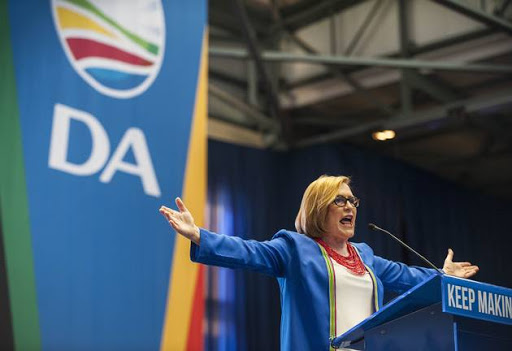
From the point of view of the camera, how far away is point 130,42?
543 centimetres

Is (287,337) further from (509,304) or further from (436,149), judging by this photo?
(436,149)

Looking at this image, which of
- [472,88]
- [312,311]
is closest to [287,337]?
[312,311]

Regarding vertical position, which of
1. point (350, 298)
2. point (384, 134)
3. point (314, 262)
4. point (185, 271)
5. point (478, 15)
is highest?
point (478, 15)

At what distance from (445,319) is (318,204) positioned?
0.78 meters

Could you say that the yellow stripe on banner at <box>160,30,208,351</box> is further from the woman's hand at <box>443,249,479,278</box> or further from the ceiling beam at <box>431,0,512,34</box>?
the ceiling beam at <box>431,0,512,34</box>

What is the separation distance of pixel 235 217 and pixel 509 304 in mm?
7296

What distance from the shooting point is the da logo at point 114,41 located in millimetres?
5227

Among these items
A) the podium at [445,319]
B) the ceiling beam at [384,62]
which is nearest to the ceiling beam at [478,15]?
the ceiling beam at [384,62]

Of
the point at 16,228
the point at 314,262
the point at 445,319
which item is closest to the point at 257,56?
the point at 16,228

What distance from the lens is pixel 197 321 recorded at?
214 inches

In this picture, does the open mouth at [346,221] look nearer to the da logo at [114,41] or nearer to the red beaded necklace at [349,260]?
the red beaded necklace at [349,260]

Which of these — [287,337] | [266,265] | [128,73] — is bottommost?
[287,337]

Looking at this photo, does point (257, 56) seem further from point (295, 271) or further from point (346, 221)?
point (295, 271)

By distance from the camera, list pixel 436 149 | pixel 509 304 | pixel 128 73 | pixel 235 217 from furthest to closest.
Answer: pixel 436 149 → pixel 235 217 → pixel 128 73 → pixel 509 304
